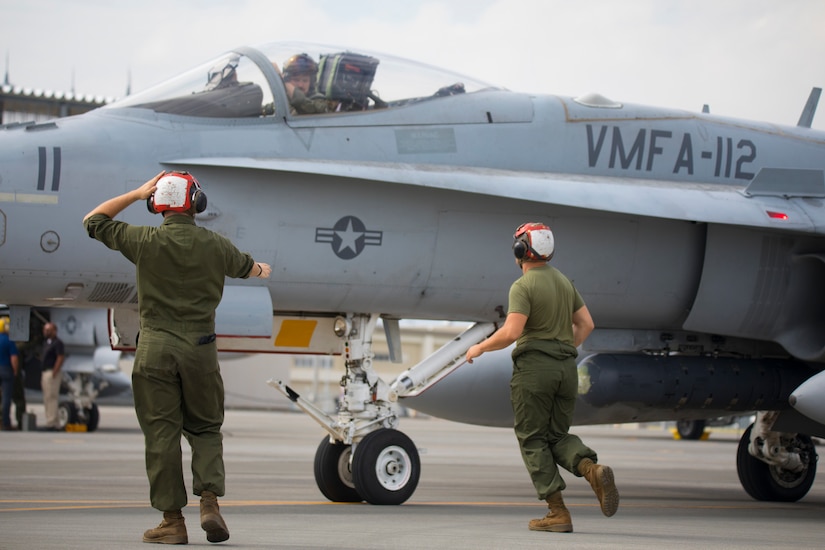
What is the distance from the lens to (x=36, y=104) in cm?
4150

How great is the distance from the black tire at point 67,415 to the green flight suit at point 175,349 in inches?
574

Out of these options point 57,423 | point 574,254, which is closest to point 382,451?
point 574,254

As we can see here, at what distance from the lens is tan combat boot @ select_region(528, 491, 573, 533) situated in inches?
241

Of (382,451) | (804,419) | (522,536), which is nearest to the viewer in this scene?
(522,536)

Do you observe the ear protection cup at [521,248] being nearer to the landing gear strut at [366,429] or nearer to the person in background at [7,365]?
the landing gear strut at [366,429]

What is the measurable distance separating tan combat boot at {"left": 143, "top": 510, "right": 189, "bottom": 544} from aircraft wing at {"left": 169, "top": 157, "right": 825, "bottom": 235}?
120 inches

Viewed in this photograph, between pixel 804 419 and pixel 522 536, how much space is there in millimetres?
4654

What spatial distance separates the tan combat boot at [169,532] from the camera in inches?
199

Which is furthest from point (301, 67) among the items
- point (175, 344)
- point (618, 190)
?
point (175, 344)

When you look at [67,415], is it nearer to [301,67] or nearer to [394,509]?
[301,67]

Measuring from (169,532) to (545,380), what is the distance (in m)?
2.30

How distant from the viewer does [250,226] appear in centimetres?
770

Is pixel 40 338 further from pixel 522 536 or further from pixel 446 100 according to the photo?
pixel 522 536

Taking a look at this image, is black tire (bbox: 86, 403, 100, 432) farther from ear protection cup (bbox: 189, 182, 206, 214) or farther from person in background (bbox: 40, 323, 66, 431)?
ear protection cup (bbox: 189, 182, 206, 214)
